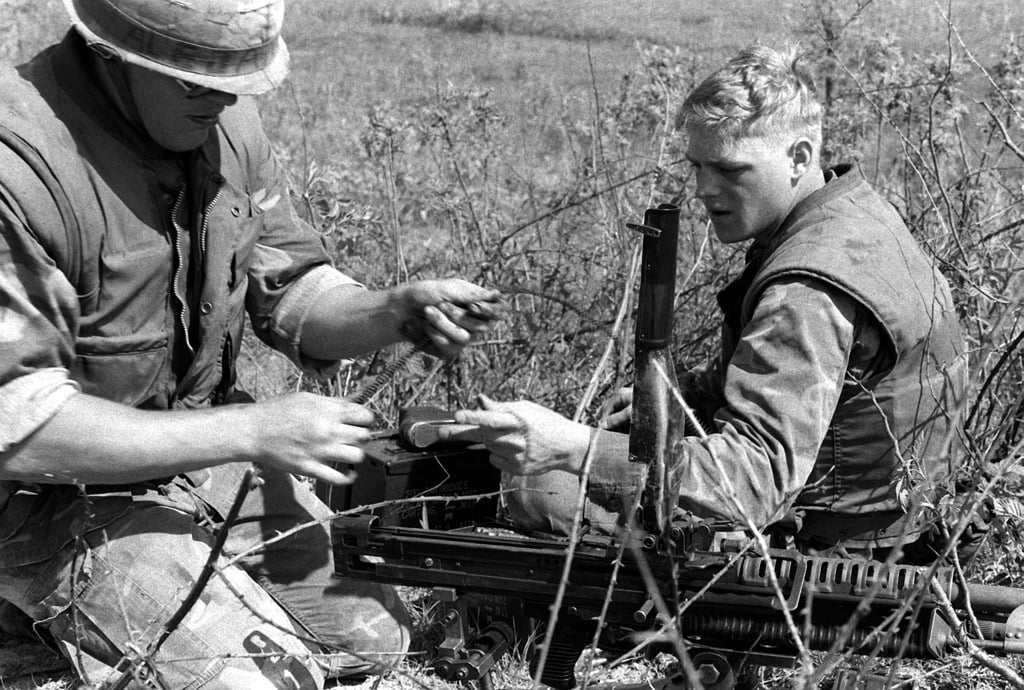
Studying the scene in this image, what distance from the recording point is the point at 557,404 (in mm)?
4852

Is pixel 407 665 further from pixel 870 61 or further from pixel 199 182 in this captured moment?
pixel 870 61

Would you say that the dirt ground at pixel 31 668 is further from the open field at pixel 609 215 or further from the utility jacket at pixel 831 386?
the utility jacket at pixel 831 386

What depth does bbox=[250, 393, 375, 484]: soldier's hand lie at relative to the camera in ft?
9.62

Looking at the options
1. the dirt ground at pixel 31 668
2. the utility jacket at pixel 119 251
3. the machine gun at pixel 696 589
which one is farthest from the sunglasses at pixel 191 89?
the dirt ground at pixel 31 668

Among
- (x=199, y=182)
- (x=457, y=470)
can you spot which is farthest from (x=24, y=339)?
(x=457, y=470)

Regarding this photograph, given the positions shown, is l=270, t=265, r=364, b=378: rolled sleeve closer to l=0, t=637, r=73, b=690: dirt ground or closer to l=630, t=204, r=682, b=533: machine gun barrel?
l=0, t=637, r=73, b=690: dirt ground

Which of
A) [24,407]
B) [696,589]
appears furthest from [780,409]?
[24,407]

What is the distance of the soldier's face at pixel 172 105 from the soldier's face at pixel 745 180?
4.26 feet

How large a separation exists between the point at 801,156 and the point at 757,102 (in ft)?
0.66

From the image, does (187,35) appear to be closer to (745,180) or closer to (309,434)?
(309,434)

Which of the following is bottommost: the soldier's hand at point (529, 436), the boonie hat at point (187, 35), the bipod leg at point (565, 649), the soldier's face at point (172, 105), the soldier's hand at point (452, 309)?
the bipod leg at point (565, 649)

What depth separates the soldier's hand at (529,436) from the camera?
9.92ft

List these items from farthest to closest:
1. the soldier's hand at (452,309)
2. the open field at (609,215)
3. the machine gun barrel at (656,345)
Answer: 1. the open field at (609,215)
2. the soldier's hand at (452,309)
3. the machine gun barrel at (656,345)

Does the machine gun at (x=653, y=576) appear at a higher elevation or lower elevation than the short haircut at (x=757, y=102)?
lower
